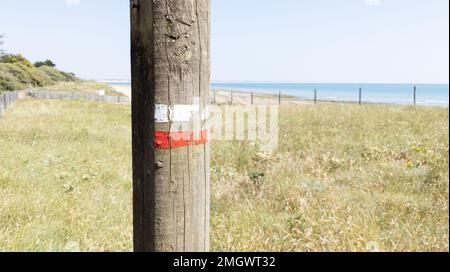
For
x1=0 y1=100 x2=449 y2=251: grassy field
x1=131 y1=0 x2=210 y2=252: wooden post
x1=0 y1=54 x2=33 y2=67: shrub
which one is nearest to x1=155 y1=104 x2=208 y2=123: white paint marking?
x1=131 y1=0 x2=210 y2=252: wooden post

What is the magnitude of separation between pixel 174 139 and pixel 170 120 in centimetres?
7

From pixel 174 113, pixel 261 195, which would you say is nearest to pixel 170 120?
pixel 174 113

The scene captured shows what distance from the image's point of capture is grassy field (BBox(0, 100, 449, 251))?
10.3ft

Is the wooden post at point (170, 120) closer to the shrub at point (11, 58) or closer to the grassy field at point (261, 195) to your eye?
the grassy field at point (261, 195)

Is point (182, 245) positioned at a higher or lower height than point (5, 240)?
higher

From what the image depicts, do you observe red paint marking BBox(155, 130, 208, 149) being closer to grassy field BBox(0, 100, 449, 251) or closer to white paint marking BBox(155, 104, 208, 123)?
white paint marking BBox(155, 104, 208, 123)

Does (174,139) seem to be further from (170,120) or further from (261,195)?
(261,195)

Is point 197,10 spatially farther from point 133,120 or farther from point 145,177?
point 145,177

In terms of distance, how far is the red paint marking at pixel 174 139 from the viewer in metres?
1.19

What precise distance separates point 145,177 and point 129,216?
8.63 feet

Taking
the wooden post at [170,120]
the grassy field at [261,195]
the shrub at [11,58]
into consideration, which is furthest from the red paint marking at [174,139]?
the shrub at [11,58]

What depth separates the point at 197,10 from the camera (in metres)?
1.19

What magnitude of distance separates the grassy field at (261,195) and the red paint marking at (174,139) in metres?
2.01
